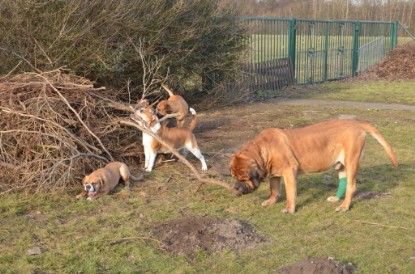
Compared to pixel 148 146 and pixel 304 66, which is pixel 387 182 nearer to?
pixel 148 146

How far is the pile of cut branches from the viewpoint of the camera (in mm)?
7938

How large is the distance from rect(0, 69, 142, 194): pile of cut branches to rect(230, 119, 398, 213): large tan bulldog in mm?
2814

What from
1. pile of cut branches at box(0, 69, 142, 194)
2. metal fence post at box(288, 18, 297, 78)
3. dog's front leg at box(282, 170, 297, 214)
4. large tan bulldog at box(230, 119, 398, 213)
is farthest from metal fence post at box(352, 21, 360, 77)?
dog's front leg at box(282, 170, 297, 214)

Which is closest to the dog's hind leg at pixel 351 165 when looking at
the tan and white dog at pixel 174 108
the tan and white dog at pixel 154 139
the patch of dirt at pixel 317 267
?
the patch of dirt at pixel 317 267

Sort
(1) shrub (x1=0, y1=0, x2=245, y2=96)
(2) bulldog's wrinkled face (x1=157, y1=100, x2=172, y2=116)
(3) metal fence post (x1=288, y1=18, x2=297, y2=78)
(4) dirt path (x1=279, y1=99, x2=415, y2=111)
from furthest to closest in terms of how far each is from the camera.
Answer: (3) metal fence post (x1=288, y1=18, x2=297, y2=78) → (4) dirt path (x1=279, y1=99, x2=415, y2=111) → (2) bulldog's wrinkled face (x1=157, y1=100, x2=172, y2=116) → (1) shrub (x1=0, y1=0, x2=245, y2=96)

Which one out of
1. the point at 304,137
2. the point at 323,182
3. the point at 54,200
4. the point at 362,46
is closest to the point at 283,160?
the point at 304,137

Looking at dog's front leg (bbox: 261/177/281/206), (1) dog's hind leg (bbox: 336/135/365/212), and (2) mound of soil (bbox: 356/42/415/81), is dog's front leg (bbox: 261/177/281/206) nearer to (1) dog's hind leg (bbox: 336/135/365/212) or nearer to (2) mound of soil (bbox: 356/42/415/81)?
(1) dog's hind leg (bbox: 336/135/365/212)

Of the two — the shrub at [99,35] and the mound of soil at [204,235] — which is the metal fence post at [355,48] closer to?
the shrub at [99,35]

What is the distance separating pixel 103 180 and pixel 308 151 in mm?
2836

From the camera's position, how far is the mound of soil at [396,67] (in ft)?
90.0

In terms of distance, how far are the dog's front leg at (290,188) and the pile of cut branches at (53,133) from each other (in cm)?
310

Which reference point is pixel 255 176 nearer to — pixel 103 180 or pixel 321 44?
pixel 103 180

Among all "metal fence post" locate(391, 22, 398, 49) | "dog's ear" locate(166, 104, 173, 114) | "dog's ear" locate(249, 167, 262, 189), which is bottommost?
"metal fence post" locate(391, 22, 398, 49)

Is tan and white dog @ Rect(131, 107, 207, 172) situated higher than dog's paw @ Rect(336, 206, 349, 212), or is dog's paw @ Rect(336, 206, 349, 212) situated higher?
tan and white dog @ Rect(131, 107, 207, 172)
